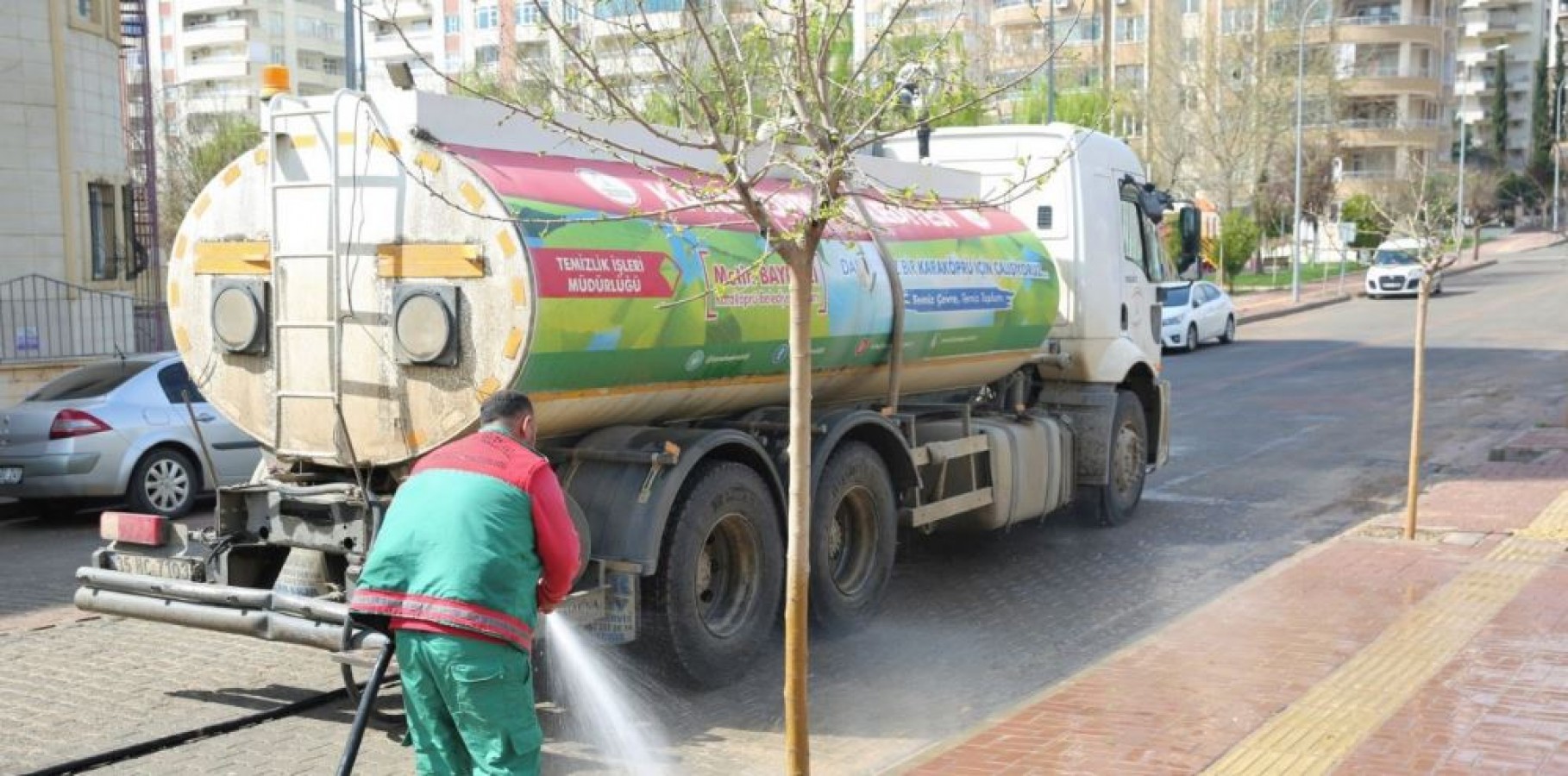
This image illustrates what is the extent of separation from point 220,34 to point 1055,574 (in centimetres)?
9085

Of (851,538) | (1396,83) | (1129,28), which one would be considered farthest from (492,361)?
(1396,83)

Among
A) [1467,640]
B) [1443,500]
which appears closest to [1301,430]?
[1443,500]

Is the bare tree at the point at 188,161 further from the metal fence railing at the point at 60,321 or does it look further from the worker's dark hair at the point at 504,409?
the worker's dark hair at the point at 504,409

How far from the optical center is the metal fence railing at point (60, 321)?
714 inches

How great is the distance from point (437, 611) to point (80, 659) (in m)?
4.69

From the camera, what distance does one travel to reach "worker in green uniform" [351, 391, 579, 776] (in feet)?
15.4

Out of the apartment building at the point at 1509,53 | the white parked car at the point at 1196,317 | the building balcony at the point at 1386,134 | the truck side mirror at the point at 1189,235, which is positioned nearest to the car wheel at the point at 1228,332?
the white parked car at the point at 1196,317

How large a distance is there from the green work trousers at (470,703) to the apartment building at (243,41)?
3536 inches

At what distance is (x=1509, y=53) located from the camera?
4550 inches

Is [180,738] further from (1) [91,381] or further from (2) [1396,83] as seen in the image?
(2) [1396,83]

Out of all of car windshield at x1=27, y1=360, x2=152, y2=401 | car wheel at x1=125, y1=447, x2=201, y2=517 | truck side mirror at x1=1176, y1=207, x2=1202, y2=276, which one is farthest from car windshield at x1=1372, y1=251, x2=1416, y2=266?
car windshield at x1=27, y1=360, x2=152, y2=401

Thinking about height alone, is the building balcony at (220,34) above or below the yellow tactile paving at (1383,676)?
above

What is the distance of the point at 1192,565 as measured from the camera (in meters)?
11.1

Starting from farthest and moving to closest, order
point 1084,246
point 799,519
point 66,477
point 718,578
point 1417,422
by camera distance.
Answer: point 66,477 < point 1084,246 < point 1417,422 < point 718,578 < point 799,519
